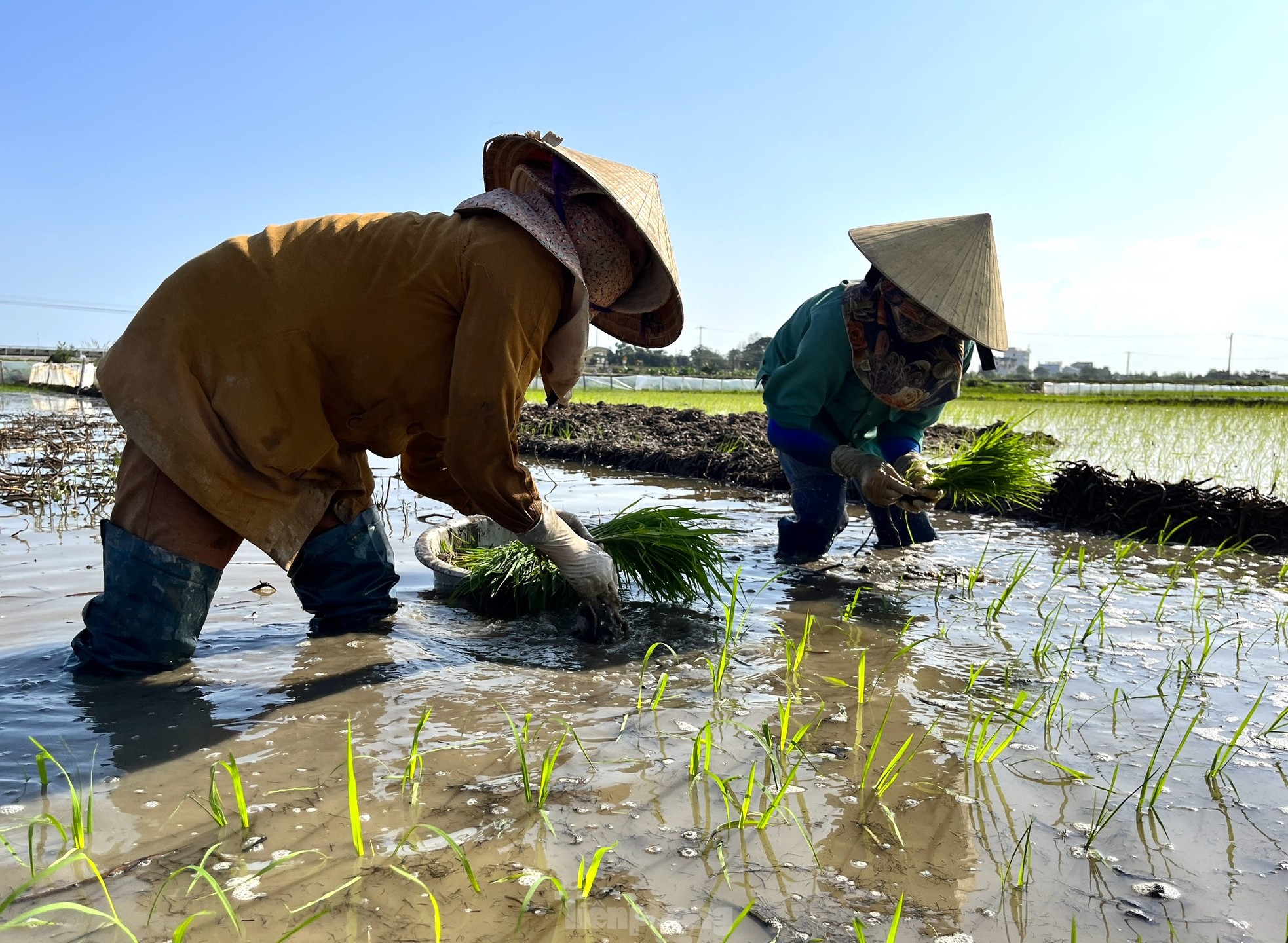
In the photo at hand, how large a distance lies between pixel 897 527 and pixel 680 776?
284cm

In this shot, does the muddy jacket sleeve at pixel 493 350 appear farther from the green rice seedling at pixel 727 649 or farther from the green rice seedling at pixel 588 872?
the green rice seedling at pixel 588 872

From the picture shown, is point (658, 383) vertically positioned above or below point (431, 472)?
above

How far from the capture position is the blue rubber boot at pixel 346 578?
2.87 metres

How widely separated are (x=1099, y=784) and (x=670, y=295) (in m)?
1.50

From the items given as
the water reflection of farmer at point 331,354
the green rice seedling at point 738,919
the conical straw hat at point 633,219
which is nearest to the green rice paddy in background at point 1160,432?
the conical straw hat at point 633,219

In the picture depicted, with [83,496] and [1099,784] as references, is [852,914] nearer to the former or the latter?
[1099,784]

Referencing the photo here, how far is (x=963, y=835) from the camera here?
5.44 ft

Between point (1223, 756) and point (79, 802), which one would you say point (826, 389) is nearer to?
point (1223, 756)

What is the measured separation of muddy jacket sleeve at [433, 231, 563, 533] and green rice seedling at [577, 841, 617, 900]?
103cm

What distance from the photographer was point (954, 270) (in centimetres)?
329

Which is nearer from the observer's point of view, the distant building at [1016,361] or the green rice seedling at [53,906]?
the green rice seedling at [53,906]

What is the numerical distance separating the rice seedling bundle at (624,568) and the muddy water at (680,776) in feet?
0.32

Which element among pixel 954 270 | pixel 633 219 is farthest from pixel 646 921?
pixel 954 270

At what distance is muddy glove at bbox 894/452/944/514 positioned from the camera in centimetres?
353
